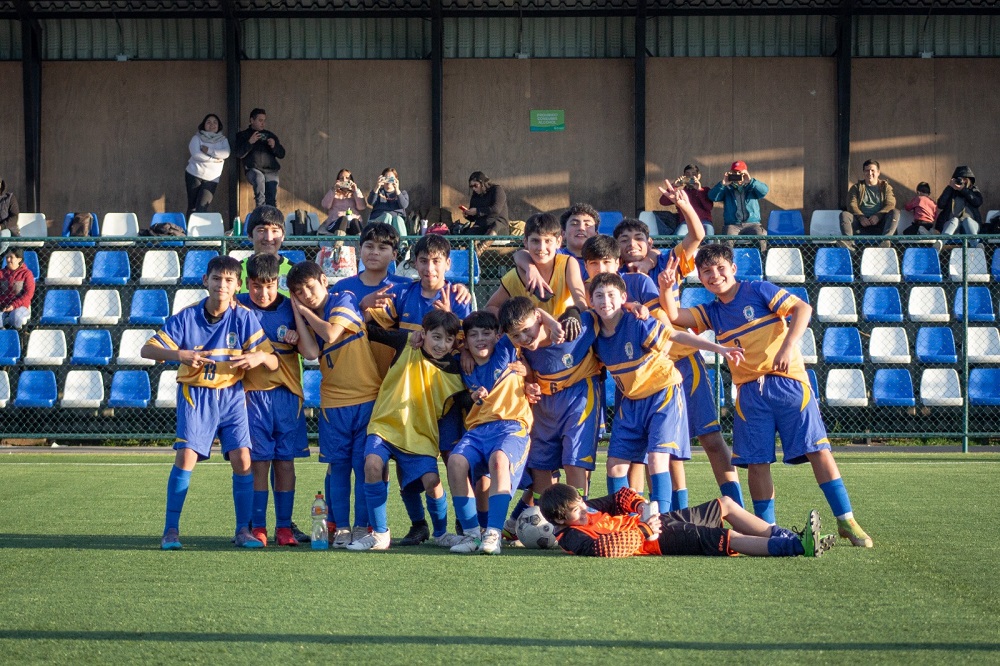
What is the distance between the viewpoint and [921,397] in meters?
11.6

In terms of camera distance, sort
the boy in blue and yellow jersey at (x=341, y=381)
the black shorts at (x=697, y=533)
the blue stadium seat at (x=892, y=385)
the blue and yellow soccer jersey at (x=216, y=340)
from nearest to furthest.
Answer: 1. the black shorts at (x=697, y=533)
2. the blue and yellow soccer jersey at (x=216, y=340)
3. the boy in blue and yellow jersey at (x=341, y=381)
4. the blue stadium seat at (x=892, y=385)

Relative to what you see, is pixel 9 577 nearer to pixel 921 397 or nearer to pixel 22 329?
pixel 22 329

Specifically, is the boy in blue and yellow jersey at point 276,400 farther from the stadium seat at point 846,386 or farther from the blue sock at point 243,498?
the stadium seat at point 846,386

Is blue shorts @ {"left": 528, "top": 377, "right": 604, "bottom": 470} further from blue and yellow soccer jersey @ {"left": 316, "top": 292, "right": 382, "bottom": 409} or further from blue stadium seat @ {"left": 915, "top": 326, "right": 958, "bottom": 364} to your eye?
blue stadium seat @ {"left": 915, "top": 326, "right": 958, "bottom": 364}

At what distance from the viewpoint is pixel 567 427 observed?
243 inches

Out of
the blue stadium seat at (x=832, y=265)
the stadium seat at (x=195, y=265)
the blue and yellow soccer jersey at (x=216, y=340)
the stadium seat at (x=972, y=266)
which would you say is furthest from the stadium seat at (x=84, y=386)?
the stadium seat at (x=972, y=266)

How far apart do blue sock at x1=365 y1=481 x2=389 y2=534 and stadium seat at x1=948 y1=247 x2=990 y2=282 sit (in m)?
8.35

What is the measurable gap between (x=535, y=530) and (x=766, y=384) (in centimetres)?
148

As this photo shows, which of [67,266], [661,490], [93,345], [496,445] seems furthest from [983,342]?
[67,266]

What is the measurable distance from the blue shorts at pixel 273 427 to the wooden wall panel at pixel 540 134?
373 inches

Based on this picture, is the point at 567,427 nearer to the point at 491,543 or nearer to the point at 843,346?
the point at 491,543

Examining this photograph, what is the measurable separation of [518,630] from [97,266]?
10052 mm

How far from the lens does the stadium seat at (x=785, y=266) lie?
40.6 ft

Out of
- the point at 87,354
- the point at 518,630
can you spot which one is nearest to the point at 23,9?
the point at 87,354
